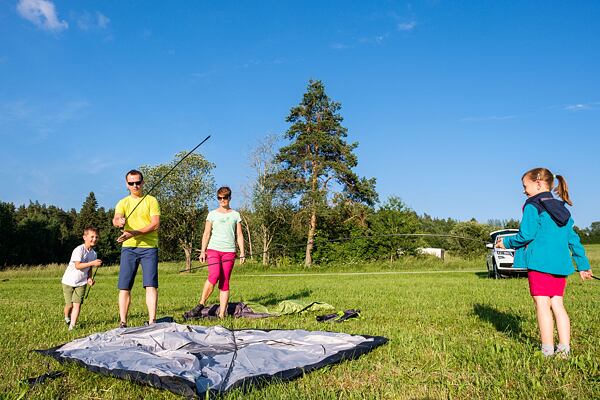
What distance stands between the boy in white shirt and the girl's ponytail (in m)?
5.35

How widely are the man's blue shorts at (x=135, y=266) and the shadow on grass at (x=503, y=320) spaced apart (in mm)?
4245

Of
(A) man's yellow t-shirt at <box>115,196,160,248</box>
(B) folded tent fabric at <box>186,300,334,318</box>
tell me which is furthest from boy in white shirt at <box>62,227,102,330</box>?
(B) folded tent fabric at <box>186,300,334,318</box>

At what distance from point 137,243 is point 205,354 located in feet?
8.09

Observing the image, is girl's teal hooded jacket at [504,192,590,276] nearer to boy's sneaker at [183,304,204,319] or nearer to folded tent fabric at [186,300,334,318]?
folded tent fabric at [186,300,334,318]

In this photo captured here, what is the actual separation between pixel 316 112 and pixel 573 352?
32671 millimetres

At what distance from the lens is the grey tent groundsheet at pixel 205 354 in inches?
128

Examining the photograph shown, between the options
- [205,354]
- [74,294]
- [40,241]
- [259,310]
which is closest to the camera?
[205,354]

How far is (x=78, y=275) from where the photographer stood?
6.39 metres

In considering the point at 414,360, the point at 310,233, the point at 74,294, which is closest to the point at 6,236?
the point at 310,233

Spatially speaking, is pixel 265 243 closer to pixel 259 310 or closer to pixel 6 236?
pixel 259 310

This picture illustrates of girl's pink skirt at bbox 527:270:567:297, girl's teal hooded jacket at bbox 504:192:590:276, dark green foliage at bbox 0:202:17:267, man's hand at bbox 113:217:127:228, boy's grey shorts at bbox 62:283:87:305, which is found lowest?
boy's grey shorts at bbox 62:283:87:305

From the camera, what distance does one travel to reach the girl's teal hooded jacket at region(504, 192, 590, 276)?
13.6ft

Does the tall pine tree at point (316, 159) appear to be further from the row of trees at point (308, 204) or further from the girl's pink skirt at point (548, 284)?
the girl's pink skirt at point (548, 284)

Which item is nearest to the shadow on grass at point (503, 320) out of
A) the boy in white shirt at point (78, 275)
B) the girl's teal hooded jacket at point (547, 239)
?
the girl's teal hooded jacket at point (547, 239)
